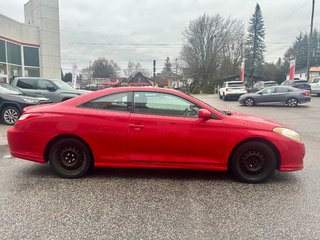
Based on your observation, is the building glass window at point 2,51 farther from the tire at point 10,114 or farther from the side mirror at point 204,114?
the side mirror at point 204,114

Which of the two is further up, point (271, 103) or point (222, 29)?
point (222, 29)

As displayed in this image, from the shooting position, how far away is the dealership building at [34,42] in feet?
80.1

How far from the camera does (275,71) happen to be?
6075 cm

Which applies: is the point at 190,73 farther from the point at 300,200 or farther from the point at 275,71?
the point at 300,200

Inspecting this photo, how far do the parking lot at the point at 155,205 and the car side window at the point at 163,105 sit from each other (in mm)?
1075

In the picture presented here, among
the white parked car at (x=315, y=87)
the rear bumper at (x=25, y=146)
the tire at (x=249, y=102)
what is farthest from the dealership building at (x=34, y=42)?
the white parked car at (x=315, y=87)

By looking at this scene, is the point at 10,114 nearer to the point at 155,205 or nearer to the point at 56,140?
the point at 56,140

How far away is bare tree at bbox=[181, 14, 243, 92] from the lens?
4819 centimetres

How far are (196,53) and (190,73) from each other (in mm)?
3916

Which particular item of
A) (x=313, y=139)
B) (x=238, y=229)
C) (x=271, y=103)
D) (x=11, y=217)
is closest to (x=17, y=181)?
(x=11, y=217)

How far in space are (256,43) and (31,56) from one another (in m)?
46.7

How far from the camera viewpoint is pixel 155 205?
324 cm

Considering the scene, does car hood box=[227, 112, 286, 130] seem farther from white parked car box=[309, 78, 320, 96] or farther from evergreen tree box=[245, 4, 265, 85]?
evergreen tree box=[245, 4, 265, 85]

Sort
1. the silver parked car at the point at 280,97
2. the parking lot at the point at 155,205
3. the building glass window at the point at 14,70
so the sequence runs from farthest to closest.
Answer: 1. the building glass window at the point at 14,70
2. the silver parked car at the point at 280,97
3. the parking lot at the point at 155,205
